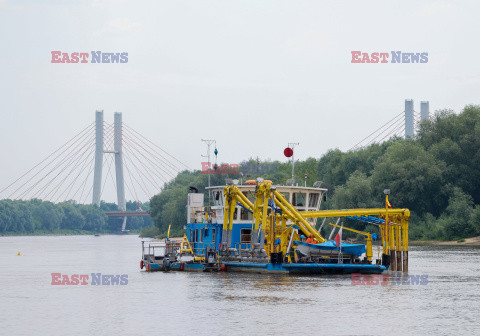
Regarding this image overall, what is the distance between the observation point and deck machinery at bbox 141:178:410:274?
4647cm

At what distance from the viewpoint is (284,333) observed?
2778cm

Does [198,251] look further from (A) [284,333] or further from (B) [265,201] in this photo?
(A) [284,333]

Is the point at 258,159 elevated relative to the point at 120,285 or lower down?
elevated

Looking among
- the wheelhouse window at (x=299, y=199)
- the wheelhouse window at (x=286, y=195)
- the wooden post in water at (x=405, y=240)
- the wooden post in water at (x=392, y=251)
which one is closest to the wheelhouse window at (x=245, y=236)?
the wheelhouse window at (x=286, y=195)

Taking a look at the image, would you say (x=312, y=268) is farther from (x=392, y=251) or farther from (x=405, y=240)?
(x=392, y=251)

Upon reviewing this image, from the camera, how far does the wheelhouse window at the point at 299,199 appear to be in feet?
173

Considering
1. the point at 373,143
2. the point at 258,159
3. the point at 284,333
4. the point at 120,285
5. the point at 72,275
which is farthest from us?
the point at 258,159

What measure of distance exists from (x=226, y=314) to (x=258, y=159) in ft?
411

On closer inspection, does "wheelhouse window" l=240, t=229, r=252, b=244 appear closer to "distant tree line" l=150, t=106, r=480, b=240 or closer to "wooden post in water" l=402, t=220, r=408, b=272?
"wooden post in water" l=402, t=220, r=408, b=272

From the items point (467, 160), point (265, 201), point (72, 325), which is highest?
point (467, 160)

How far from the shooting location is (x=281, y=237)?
157 ft

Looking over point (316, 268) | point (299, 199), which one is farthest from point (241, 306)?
point (299, 199)

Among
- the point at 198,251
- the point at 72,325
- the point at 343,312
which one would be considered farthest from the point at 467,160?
the point at 72,325

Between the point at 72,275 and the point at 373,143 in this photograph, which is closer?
the point at 72,275
